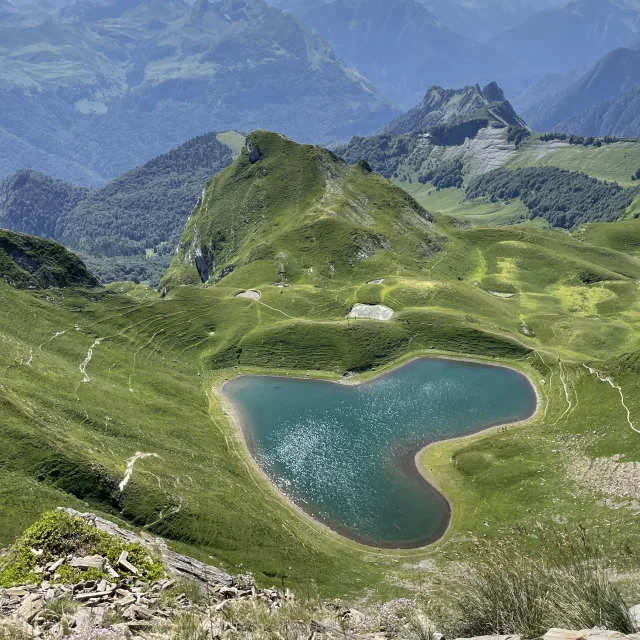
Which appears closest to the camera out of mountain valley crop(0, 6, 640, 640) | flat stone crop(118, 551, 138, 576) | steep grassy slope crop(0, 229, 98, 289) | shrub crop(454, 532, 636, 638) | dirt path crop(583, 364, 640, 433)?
shrub crop(454, 532, 636, 638)

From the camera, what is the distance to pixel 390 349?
539ft

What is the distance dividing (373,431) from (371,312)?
69.9m

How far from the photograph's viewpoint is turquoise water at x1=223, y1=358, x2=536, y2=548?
94062 millimetres

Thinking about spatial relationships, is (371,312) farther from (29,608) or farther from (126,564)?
(29,608)

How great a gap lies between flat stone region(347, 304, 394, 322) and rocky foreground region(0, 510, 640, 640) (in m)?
141

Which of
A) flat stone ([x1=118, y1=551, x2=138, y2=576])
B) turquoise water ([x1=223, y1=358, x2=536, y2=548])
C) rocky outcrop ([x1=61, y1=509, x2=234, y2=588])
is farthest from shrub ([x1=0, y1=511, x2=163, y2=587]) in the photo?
turquoise water ([x1=223, y1=358, x2=536, y2=548])

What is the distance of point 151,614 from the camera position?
29234mm

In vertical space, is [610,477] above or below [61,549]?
above

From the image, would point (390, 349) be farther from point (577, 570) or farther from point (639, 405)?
point (577, 570)

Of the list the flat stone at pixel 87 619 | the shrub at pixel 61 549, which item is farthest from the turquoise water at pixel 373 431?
the flat stone at pixel 87 619

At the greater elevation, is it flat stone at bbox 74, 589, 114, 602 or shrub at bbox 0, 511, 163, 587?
flat stone at bbox 74, 589, 114, 602

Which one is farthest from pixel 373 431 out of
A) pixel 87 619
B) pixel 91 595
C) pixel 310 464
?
pixel 87 619

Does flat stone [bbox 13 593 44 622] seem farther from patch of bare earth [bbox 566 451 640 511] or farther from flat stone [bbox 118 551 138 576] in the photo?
patch of bare earth [bbox 566 451 640 511]

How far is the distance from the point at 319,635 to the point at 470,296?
184464mm
